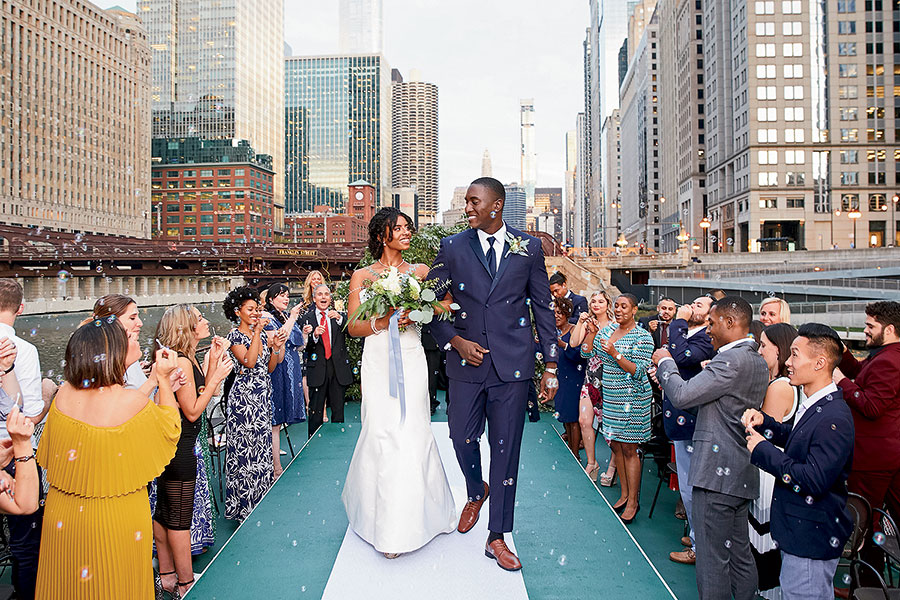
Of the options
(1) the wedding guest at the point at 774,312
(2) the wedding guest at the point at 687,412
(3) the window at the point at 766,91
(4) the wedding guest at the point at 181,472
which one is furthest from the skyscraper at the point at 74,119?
(1) the wedding guest at the point at 774,312

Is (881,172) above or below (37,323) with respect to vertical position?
above

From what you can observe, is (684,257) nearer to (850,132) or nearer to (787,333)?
(850,132)

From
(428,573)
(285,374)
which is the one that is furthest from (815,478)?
(285,374)

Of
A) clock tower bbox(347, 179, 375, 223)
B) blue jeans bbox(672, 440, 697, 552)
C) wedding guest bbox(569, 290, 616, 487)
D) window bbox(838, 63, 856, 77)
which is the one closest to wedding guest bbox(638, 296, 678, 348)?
wedding guest bbox(569, 290, 616, 487)

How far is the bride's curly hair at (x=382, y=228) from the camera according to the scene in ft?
15.0

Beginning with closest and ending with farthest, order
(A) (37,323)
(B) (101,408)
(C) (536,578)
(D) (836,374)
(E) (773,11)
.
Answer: (B) (101,408)
(C) (536,578)
(D) (836,374)
(A) (37,323)
(E) (773,11)

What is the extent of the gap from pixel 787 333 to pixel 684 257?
53.2m

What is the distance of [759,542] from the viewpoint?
429cm

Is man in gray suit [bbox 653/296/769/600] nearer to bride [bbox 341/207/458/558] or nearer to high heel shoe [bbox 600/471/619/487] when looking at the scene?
bride [bbox 341/207/458/558]

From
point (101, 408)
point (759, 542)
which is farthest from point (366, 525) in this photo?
point (759, 542)

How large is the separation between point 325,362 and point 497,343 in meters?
4.46

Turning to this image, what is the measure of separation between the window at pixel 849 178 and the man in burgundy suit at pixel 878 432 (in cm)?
8375

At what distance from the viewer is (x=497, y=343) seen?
380 cm

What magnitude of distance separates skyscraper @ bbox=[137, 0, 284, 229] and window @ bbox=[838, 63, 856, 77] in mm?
127254
